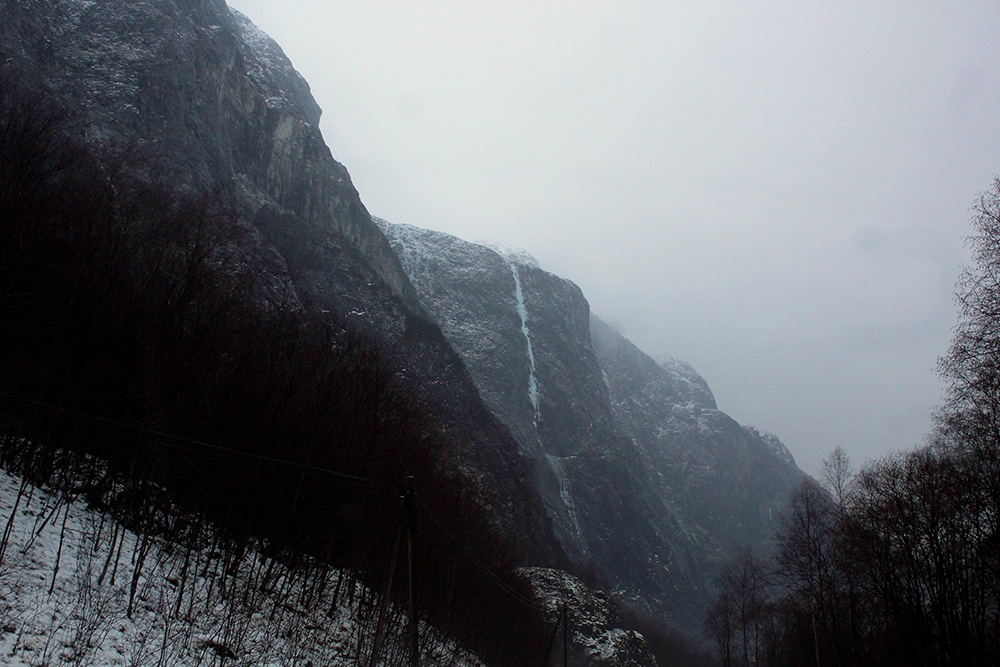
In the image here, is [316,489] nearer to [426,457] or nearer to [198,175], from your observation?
[426,457]

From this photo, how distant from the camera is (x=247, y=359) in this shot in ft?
72.0

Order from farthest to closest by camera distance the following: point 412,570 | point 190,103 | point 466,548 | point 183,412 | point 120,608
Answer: point 190,103
point 466,548
point 183,412
point 412,570
point 120,608

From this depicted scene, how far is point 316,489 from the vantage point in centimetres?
2312

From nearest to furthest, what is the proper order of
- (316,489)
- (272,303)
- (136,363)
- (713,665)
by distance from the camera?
(136,363) < (316,489) < (272,303) < (713,665)

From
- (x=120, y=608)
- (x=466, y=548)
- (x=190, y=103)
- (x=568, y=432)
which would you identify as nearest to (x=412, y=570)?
(x=120, y=608)

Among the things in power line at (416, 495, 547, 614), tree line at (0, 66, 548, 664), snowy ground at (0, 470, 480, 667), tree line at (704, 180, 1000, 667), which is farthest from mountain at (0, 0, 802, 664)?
tree line at (704, 180, 1000, 667)

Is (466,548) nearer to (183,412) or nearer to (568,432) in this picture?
(183,412)

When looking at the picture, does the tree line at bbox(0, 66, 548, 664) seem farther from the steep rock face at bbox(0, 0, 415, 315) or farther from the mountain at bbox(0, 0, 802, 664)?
the steep rock face at bbox(0, 0, 415, 315)

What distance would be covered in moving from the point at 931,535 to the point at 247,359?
2371 cm

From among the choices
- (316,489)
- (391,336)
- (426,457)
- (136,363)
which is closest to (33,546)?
(136,363)

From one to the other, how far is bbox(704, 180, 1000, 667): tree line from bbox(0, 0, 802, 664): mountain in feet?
41.1

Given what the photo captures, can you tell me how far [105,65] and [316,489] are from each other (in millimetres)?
75711

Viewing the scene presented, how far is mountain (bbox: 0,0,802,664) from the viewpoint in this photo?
57.0 ft

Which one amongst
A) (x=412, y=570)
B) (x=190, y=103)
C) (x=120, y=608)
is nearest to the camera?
(x=120, y=608)
